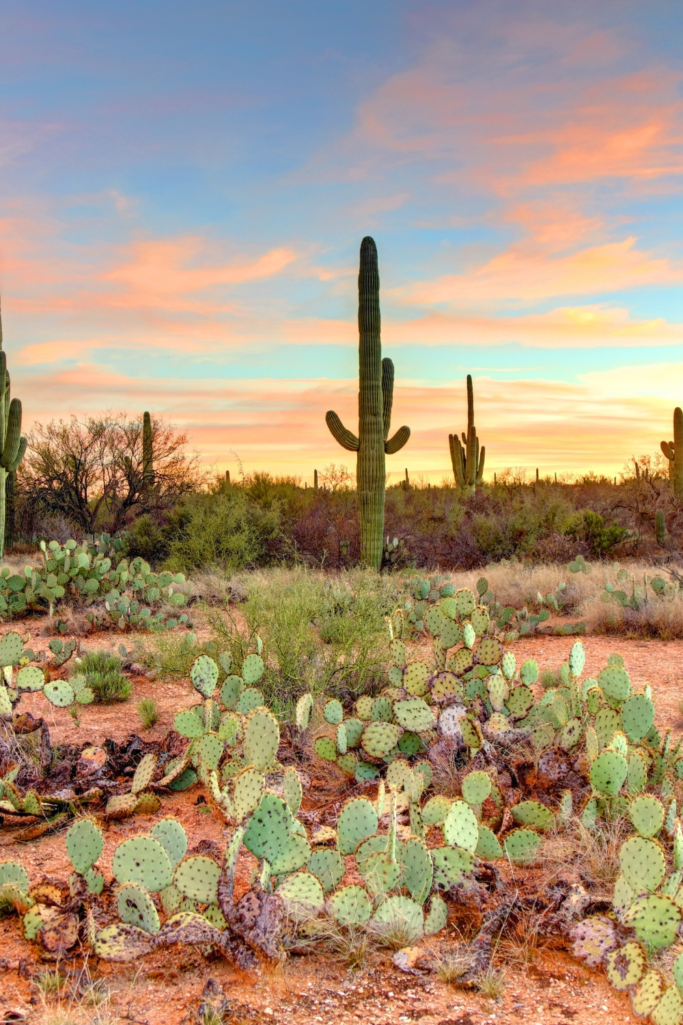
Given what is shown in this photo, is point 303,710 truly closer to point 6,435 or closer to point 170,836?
point 170,836

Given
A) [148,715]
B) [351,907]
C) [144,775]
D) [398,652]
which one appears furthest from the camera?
[148,715]

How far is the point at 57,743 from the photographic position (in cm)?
599

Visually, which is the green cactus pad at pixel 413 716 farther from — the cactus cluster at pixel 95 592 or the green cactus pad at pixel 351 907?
the cactus cluster at pixel 95 592

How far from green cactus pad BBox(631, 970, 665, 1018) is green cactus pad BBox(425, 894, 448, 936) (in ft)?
2.35

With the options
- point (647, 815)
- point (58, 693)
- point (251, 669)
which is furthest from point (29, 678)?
point (647, 815)

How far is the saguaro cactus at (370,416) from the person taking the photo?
587 inches

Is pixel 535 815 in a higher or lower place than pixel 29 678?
lower

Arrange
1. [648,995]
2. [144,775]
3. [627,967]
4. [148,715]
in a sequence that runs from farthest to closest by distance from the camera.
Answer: [148,715] < [144,775] < [627,967] < [648,995]

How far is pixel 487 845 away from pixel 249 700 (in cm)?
198

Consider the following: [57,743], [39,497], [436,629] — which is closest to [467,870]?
[436,629]

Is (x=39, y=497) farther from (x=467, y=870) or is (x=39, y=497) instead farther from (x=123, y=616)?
(x=467, y=870)

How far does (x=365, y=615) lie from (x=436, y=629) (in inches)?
71.0

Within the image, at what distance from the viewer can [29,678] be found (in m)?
5.74

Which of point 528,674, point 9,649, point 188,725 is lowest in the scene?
point 188,725
